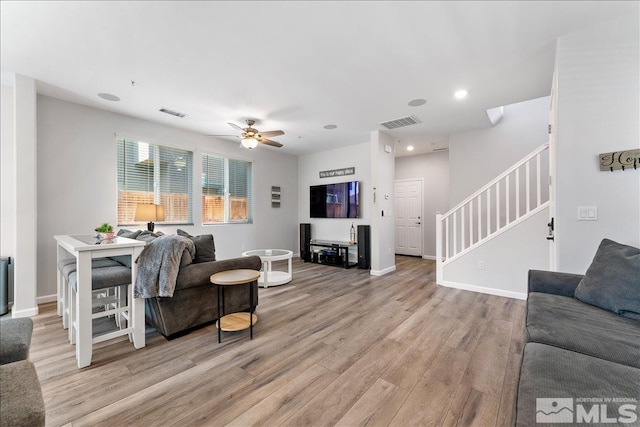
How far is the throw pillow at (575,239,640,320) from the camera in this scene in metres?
1.60

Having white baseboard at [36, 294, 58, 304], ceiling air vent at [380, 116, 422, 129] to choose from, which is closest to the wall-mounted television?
ceiling air vent at [380, 116, 422, 129]

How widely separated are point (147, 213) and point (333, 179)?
3912 millimetres

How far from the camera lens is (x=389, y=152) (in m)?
5.25

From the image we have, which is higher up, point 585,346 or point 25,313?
point 585,346

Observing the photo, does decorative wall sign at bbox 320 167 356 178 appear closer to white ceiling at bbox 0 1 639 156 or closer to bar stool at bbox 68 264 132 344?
white ceiling at bbox 0 1 639 156

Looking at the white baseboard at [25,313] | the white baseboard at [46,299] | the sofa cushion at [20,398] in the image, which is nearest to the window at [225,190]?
the white baseboard at [46,299]

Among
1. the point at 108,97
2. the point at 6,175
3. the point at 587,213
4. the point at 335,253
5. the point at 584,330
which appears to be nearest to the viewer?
the point at 584,330

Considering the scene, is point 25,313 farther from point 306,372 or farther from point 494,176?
point 494,176

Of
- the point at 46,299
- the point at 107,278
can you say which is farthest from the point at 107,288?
the point at 46,299

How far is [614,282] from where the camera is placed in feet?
5.56

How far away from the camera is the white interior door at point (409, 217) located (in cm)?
696

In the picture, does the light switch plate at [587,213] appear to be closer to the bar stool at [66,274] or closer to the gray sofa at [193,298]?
the gray sofa at [193,298]

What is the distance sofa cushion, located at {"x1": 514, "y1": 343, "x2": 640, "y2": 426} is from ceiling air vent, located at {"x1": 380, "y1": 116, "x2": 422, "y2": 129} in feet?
12.4

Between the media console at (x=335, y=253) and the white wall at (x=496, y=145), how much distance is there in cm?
233
